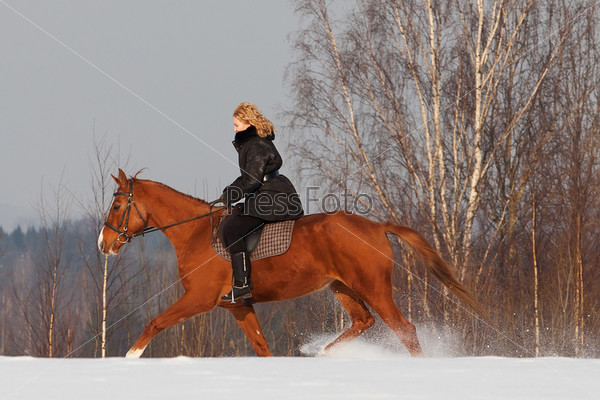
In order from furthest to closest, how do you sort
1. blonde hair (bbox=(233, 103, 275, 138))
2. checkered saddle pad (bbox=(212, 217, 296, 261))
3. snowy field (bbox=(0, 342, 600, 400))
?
checkered saddle pad (bbox=(212, 217, 296, 261)) → blonde hair (bbox=(233, 103, 275, 138)) → snowy field (bbox=(0, 342, 600, 400))

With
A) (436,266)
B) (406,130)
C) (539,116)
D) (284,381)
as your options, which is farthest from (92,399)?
(539,116)

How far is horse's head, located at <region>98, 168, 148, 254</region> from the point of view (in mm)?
8031

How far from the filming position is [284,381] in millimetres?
3537

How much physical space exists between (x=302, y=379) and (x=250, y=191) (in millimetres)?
4195

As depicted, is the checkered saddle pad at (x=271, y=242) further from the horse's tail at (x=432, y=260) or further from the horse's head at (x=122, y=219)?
the horse's tail at (x=432, y=260)

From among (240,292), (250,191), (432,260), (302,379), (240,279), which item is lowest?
(302,379)

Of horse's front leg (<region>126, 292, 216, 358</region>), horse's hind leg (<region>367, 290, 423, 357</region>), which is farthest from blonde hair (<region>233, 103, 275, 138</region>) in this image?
horse's hind leg (<region>367, 290, 423, 357</region>)

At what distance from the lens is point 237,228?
25.3 ft

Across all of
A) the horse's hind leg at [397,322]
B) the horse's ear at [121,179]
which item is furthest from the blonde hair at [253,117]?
the horse's hind leg at [397,322]

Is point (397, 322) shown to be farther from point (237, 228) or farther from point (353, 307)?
point (237, 228)

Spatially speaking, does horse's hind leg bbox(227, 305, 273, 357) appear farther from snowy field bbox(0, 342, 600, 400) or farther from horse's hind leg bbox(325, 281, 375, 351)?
snowy field bbox(0, 342, 600, 400)

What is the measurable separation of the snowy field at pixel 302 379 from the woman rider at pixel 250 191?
3.36 m

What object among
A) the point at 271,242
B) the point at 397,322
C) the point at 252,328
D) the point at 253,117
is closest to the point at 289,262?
the point at 271,242

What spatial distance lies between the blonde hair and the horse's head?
1505 mm
